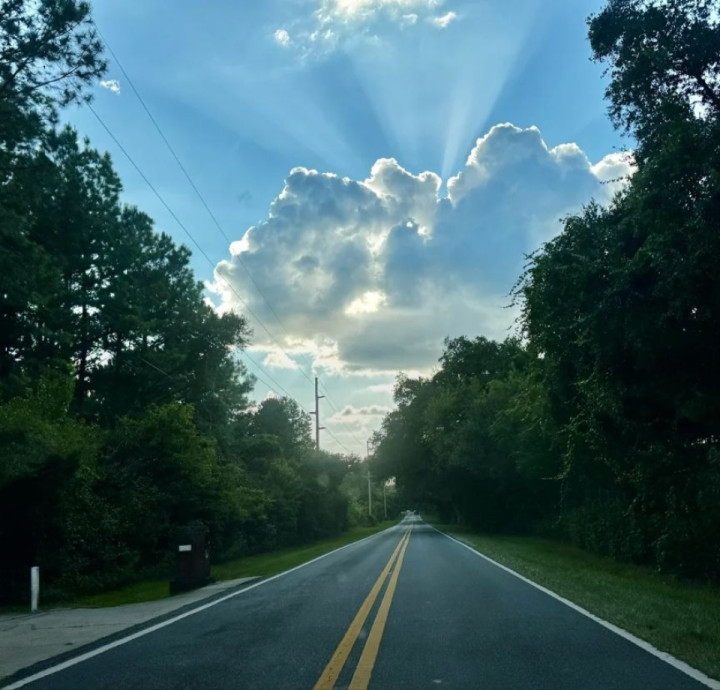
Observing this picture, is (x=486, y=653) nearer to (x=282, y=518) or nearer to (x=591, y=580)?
(x=591, y=580)

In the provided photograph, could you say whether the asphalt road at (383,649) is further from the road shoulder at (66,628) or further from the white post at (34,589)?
the white post at (34,589)

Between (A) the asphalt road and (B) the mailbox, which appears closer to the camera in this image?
(A) the asphalt road

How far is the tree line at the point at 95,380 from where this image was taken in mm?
16188

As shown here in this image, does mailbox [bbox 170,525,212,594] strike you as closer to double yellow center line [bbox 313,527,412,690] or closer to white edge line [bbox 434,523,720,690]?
double yellow center line [bbox 313,527,412,690]

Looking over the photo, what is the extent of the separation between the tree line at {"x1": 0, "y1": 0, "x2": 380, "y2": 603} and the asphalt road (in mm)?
6081

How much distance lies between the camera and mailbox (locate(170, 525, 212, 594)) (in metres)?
17.1

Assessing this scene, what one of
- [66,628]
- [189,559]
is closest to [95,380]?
[189,559]

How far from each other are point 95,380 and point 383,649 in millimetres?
31061

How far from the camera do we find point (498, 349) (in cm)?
6606

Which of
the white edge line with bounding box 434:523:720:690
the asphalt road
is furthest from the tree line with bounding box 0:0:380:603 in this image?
the white edge line with bounding box 434:523:720:690

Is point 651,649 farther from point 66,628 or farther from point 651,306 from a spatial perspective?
point 66,628

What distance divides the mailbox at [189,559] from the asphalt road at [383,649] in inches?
148

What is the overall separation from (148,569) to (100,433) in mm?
4728

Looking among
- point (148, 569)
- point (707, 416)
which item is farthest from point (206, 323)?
point (707, 416)
